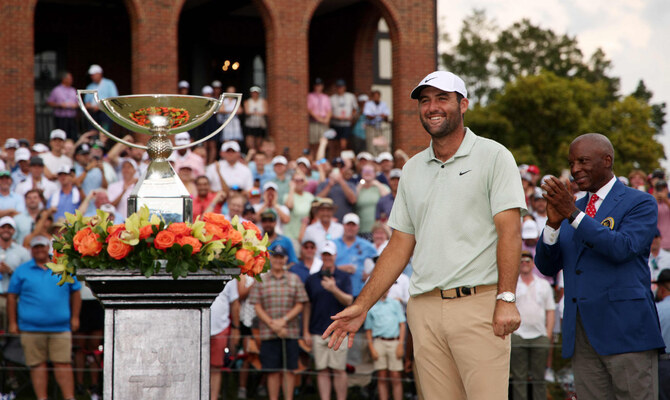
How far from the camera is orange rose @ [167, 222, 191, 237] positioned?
524cm

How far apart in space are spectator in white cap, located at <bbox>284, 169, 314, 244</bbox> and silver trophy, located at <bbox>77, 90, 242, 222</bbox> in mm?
7709

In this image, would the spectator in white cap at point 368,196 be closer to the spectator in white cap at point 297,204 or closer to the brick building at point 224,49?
the spectator in white cap at point 297,204

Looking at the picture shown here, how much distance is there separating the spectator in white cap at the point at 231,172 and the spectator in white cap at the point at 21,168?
8.65 feet

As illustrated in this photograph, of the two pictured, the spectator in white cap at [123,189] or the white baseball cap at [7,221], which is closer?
the white baseball cap at [7,221]

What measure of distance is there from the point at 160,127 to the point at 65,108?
13.3 metres

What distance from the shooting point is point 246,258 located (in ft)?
17.8

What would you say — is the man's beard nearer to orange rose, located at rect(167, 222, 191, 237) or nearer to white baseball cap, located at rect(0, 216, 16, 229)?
orange rose, located at rect(167, 222, 191, 237)

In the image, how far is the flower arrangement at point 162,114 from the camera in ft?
18.4

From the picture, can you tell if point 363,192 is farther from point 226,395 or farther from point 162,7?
point 162,7

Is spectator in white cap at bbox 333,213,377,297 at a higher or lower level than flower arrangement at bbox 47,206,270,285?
lower

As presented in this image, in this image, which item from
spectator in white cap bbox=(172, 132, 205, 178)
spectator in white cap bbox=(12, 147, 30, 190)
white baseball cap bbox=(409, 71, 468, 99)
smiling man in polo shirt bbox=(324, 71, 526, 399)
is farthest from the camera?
spectator in white cap bbox=(172, 132, 205, 178)

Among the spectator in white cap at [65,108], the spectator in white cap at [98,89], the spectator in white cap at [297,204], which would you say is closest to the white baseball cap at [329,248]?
the spectator in white cap at [297,204]

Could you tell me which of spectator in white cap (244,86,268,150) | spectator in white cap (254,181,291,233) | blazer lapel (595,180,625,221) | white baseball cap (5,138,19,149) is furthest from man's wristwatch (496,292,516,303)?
spectator in white cap (244,86,268,150)

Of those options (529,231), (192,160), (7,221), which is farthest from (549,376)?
(192,160)
